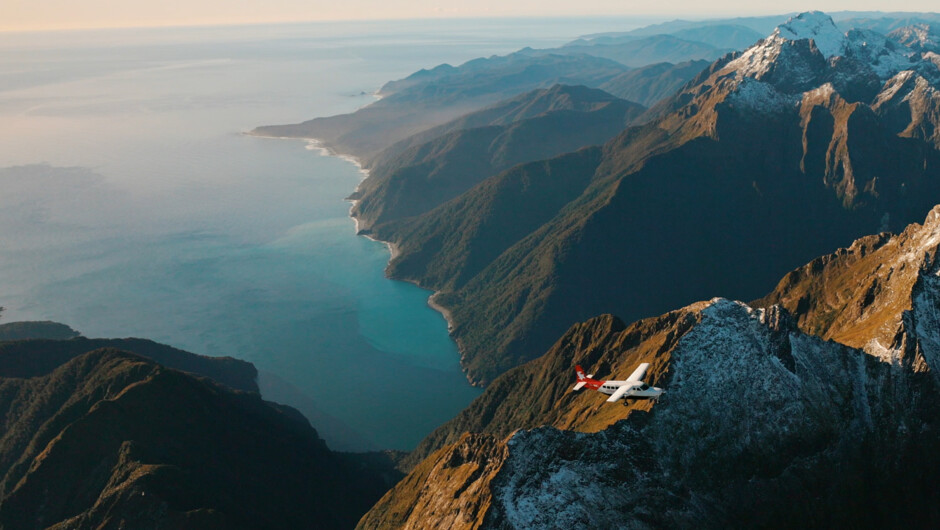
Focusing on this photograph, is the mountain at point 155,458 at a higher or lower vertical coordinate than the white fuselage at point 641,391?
lower

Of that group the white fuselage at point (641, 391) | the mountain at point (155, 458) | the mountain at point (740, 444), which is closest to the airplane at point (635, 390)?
the white fuselage at point (641, 391)

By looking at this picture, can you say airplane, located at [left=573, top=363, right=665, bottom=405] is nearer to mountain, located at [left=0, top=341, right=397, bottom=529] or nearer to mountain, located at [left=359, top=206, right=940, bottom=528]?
mountain, located at [left=359, top=206, right=940, bottom=528]

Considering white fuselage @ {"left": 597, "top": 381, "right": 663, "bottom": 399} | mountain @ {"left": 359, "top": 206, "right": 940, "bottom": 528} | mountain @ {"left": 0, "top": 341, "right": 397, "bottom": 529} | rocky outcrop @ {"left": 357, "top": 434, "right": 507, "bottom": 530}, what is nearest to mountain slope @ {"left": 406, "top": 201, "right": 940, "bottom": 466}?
mountain @ {"left": 359, "top": 206, "right": 940, "bottom": 528}

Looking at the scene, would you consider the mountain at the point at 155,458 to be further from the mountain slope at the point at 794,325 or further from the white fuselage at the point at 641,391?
the white fuselage at the point at 641,391

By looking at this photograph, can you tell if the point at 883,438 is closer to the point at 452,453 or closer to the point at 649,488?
the point at 649,488

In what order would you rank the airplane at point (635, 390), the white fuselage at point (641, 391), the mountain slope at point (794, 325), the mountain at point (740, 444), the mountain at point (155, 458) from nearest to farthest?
1. the mountain at point (740, 444)
2. the white fuselage at point (641, 391)
3. the airplane at point (635, 390)
4. the mountain slope at point (794, 325)
5. the mountain at point (155, 458)

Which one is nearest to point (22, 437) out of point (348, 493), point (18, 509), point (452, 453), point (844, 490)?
point (18, 509)
